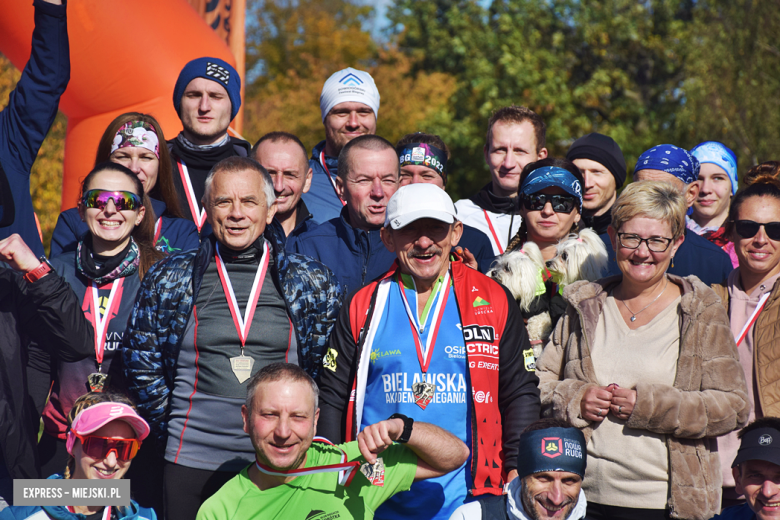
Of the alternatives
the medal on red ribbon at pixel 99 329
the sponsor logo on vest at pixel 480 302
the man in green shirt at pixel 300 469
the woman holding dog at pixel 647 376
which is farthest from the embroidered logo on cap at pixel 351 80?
the man in green shirt at pixel 300 469

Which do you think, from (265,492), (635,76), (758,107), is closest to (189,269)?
(265,492)

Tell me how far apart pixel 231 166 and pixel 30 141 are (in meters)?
1.51

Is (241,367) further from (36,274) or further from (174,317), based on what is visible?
(36,274)

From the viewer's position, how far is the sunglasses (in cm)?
370

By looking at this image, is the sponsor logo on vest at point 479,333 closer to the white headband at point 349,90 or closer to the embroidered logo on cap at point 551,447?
the embroidered logo on cap at point 551,447

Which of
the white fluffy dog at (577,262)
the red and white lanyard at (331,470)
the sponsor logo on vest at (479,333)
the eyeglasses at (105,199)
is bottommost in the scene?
the red and white lanyard at (331,470)

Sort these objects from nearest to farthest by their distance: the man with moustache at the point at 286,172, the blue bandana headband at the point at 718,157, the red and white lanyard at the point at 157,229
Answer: the red and white lanyard at the point at 157,229 → the man with moustache at the point at 286,172 → the blue bandana headband at the point at 718,157

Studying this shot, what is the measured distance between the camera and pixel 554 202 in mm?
4598

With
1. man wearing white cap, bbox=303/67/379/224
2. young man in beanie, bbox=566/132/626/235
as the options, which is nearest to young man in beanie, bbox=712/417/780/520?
young man in beanie, bbox=566/132/626/235

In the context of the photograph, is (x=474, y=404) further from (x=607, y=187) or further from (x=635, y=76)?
(x=635, y=76)

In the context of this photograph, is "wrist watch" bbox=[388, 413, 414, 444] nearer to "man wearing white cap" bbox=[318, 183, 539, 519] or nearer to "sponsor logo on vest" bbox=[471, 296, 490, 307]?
"man wearing white cap" bbox=[318, 183, 539, 519]

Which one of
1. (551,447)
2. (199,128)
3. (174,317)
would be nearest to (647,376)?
(551,447)

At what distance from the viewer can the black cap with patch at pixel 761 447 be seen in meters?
3.46

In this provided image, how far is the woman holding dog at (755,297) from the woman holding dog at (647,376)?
1.26 ft
